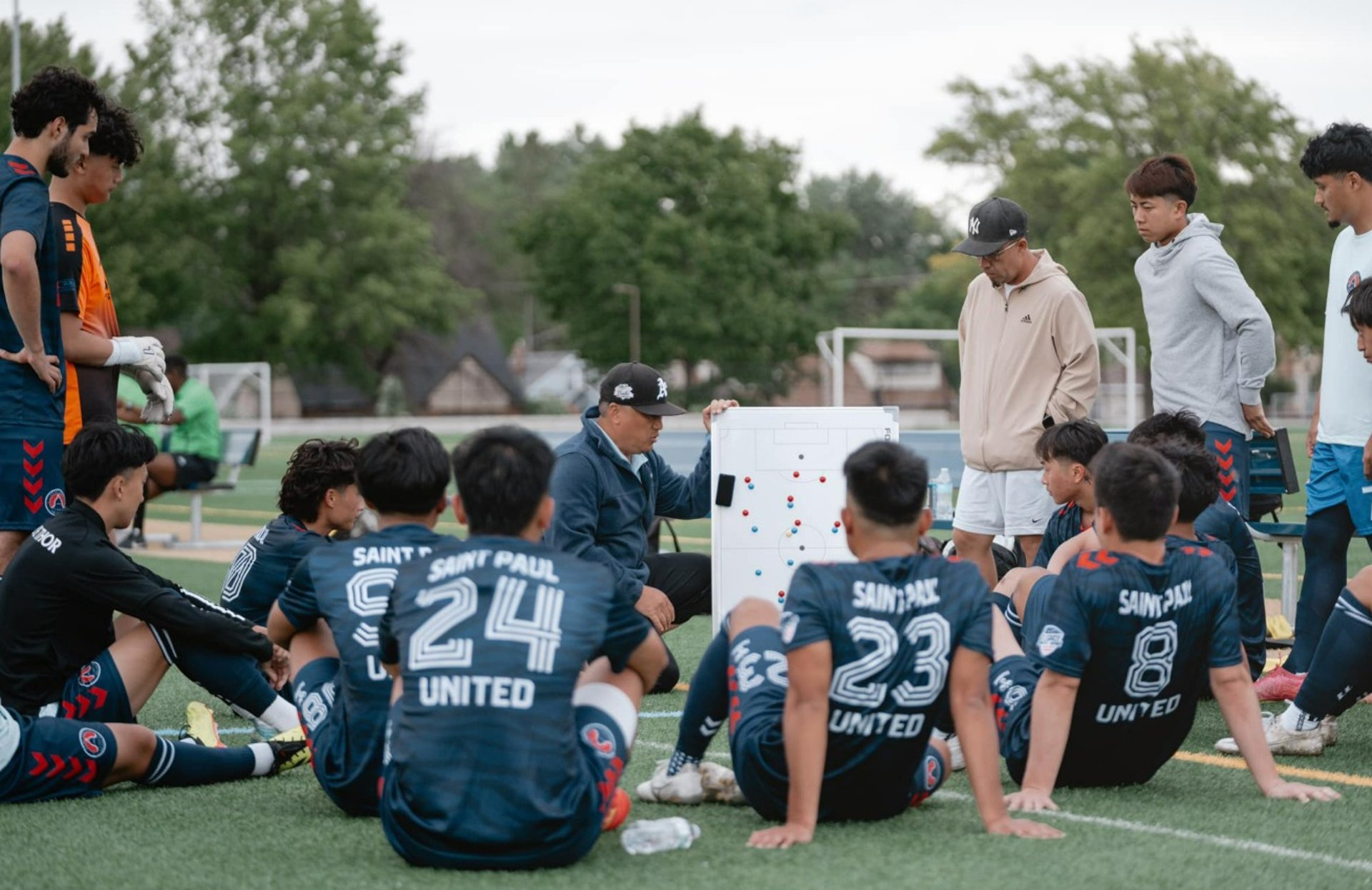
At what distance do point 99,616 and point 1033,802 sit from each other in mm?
3119

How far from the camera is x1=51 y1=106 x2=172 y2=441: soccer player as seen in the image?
6.12 metres

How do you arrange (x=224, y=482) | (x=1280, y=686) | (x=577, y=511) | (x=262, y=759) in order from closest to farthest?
1. (x=262, y=759)
2. (x=1280, y=686)
3. (x=577, y=511)
4. (x=224, y=482)

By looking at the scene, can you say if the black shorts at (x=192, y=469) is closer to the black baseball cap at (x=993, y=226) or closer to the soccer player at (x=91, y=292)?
the soccer player at (x=91, y=292)

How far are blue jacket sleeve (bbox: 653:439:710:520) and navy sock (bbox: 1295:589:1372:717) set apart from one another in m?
2.92

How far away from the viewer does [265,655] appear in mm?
5492

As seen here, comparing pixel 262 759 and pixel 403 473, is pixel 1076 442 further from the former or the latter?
pixel 262 759

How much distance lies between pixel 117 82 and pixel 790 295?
84.7 feet

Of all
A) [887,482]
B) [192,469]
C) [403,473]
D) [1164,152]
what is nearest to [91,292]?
[403,473]

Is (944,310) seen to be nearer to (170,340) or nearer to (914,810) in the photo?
(170,340)

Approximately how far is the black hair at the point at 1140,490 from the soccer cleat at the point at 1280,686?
2.23 metres

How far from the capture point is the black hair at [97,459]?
5230mm

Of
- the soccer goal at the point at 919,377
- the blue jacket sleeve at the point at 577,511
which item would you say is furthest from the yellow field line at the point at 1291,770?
the soccer goal at the point at 919,377

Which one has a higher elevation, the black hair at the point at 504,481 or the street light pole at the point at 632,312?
the street light pole at the point at 632,312

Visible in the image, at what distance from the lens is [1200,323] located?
7.11 meters
